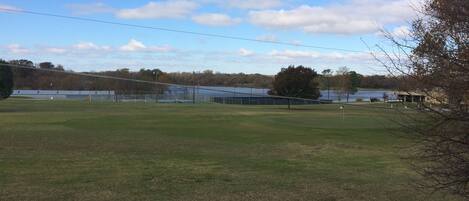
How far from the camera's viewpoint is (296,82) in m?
79.6

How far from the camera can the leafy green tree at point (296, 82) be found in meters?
79.6

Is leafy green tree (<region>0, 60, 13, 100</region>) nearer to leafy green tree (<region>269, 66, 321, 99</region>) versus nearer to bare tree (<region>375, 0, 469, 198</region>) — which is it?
leafy green tree (<region>269, 66, 321, 99</region>)

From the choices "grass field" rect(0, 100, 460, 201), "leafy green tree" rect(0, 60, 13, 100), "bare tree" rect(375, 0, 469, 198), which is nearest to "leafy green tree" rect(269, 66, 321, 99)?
"leafy green tree" rect(0, 60, 13, 100)

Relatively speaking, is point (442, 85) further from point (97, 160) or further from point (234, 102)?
point (234, 102)

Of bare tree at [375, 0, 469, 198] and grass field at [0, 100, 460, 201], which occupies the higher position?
bare tree at [375, 0, 469, 198]

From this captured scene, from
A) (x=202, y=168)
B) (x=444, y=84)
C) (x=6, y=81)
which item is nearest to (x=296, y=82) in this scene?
(x=6, y=81)

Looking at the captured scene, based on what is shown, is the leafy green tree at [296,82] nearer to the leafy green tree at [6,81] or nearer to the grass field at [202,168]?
the leafy green tree at [6,81]

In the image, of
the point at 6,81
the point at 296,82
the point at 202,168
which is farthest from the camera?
the point at 296,82

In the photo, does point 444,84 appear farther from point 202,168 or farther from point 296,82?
point 296,82

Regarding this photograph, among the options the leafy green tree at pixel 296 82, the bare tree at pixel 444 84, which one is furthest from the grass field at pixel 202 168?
the leafy green tree at pixel 296 82

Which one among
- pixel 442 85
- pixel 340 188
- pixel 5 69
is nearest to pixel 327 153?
pixel 340 188

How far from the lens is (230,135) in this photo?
1331 inches

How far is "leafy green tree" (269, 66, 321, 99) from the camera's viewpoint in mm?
79625

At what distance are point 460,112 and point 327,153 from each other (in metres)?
17.4
